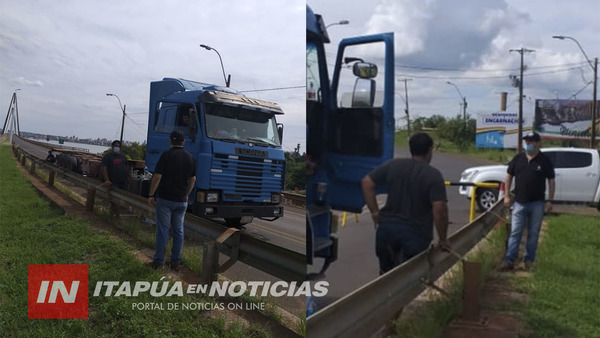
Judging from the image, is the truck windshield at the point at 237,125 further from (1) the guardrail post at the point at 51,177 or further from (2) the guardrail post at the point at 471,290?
(1) the guardrail post at the point at 51,177

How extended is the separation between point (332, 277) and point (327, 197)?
0.17 meters

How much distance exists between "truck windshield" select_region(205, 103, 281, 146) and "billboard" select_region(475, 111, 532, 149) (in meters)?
0.60

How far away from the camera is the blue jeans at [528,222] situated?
1219 mm

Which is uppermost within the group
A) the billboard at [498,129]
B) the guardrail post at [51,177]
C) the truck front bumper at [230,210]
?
the billboard at [498,129]

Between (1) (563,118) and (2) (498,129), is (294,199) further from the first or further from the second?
(1) (563,118)

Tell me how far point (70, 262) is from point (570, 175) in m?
1.45

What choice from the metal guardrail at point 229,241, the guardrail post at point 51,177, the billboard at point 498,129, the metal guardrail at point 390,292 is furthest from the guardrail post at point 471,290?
the guardrail post at point 51,177

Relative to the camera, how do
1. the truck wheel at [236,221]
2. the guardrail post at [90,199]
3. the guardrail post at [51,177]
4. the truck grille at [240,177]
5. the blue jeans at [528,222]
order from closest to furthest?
the blue jeans at [528,222] → the truck grille at [240,177] → the truck wheel at [236,221] → the guardrail post at [90,199] → the guardrail post at [51,177]

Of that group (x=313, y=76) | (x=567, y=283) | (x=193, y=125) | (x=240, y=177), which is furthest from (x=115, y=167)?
(x=567, y=283)

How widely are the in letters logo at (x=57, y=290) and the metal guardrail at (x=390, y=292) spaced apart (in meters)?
0.85

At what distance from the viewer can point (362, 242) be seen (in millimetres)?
880

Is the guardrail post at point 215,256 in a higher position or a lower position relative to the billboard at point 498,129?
lower

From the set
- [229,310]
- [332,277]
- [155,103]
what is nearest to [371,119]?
[332,277]

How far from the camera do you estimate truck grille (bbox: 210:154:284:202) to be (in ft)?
4.94
